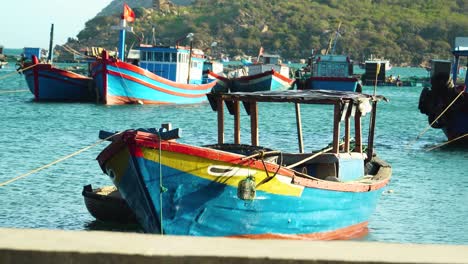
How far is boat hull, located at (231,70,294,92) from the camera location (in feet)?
204

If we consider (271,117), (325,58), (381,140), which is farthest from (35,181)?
(325,58)

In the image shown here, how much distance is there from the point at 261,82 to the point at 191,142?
3091cm

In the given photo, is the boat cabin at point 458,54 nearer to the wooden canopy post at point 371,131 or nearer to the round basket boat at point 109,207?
the wooden canopy post at point 371,131

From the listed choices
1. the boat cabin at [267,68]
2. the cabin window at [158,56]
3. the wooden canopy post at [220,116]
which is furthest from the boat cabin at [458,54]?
the boat cabin at [267,68]

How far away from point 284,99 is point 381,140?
2186cm

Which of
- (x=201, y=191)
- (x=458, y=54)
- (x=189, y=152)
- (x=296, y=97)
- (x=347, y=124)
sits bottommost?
(x=201, y=191)

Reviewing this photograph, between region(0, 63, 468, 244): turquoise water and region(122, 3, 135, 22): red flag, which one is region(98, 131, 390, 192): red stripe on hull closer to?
region(0, 63, 468, 244): turquoise water

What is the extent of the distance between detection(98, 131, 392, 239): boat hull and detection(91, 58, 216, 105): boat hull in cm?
3467

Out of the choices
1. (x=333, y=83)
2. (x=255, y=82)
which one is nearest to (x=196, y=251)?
(x=333, y=83)

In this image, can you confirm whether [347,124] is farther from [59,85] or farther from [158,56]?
[59,85]

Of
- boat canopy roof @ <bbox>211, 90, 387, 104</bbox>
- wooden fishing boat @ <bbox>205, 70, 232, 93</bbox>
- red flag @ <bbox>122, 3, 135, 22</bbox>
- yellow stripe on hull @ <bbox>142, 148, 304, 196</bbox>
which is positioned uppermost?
red flag @ <bbox>122, 3, 135, 22</bbox>

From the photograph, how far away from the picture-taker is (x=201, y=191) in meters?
12.1

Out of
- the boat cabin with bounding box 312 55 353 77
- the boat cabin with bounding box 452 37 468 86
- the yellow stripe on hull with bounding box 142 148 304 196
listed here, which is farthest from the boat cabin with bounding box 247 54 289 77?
the yellow stripe on hull with bounding box 142 148 304 196

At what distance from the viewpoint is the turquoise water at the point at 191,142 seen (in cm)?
1731
